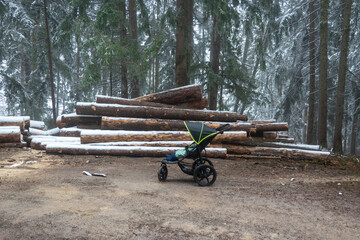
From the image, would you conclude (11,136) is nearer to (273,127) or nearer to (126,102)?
(126,102)

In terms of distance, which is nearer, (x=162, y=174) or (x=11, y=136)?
(x=162, y=174)

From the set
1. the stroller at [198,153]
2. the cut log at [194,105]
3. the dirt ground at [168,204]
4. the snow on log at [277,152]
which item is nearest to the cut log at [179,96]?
the cut log at [194,105]

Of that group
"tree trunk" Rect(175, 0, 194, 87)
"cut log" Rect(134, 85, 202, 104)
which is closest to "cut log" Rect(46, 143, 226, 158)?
"cut log" Rect(134, 85, 202, 104)

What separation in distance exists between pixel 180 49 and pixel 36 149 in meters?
7.65

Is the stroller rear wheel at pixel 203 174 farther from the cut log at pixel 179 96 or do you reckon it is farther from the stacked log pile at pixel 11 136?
the stacked log pile at pixel 11 136

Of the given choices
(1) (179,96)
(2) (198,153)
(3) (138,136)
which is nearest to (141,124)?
(3) (138,136)

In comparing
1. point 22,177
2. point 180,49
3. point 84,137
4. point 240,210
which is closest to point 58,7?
point 180,49

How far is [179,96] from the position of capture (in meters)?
10.8

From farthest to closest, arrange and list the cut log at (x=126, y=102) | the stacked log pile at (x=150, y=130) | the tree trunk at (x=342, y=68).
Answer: the tree trunk at (x=342, y=68), the cut log at (x=126, y=102), the stacked log pile at (x=150, y=130)

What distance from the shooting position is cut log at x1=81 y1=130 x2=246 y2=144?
28.8 feet

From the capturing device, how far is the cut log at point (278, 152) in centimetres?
953

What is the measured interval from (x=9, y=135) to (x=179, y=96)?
6.59 m

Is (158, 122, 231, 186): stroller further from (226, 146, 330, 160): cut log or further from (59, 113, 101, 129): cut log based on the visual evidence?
(59, 113, 101, 129): cut log

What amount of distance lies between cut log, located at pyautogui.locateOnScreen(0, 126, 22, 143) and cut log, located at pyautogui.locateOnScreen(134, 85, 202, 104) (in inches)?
191
